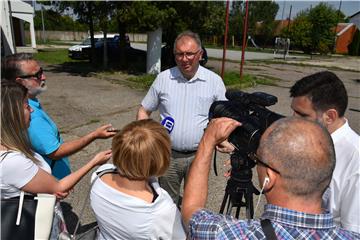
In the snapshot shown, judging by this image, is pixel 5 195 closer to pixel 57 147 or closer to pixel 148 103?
pixel 57 147

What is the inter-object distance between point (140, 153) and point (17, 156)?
0.68m

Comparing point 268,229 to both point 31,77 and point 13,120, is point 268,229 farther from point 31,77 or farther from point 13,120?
point 31,77

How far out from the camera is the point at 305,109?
6.31 ft

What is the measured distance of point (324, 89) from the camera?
1.90m

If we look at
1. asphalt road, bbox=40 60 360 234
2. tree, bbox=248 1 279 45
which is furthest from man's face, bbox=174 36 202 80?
tree, bbox=248 1 279 45

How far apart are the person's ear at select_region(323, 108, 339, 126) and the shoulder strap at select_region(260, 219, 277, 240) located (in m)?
0.89

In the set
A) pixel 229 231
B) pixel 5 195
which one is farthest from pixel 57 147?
pixel 229 231

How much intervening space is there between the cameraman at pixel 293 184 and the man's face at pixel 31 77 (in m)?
1.89

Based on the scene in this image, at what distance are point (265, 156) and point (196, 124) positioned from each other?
5.85 ft

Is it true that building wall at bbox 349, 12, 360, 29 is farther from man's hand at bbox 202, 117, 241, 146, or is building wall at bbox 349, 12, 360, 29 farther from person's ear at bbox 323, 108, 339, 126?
man's hand at bbox 202, 117, 241, 146

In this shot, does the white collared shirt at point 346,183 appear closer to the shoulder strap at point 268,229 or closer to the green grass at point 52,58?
the shoulder strap at point 268,229

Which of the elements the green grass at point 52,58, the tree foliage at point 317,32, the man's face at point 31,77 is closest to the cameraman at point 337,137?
the man's face at point 31,77

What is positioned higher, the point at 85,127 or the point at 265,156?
the point at 265,156

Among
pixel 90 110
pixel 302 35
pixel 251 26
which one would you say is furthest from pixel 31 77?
pixel 251 26
